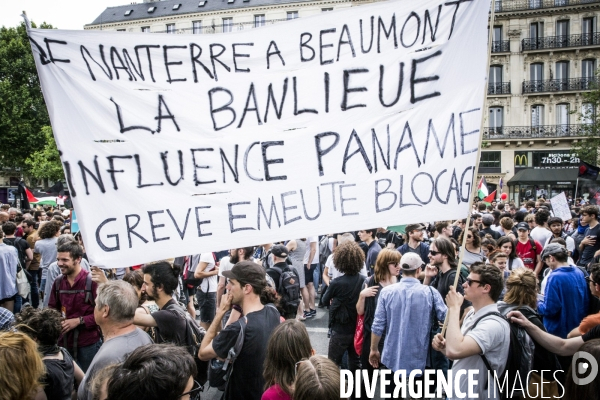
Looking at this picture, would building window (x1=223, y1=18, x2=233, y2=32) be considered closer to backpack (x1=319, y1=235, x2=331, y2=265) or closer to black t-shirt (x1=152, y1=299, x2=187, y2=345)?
backpack (x1=319, y1=235, x2=331, y2=265)

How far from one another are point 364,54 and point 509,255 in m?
4.26

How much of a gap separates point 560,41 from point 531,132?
8.07 metres

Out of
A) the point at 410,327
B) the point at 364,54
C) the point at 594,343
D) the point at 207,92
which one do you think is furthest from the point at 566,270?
the point at 207,92

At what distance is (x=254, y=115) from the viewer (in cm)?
331

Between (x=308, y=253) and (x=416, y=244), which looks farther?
(x=308, y=253)

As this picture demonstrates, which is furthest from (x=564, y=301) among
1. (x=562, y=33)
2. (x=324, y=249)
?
(x=562, y=33)

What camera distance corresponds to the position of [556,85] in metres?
39.4

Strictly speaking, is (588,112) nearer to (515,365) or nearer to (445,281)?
(445,281)

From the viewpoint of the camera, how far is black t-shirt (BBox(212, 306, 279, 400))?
3180mm

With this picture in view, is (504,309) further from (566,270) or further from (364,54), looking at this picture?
(364,54)

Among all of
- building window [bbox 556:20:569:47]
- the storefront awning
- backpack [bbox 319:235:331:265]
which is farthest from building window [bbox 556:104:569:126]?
backpack [bbox 319:235:331:265]

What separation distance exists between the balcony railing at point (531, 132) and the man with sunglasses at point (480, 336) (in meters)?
39.0

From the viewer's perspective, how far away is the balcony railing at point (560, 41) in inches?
1540

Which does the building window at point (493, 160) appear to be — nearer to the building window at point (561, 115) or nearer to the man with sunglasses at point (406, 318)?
the building window at point (561, 115)
